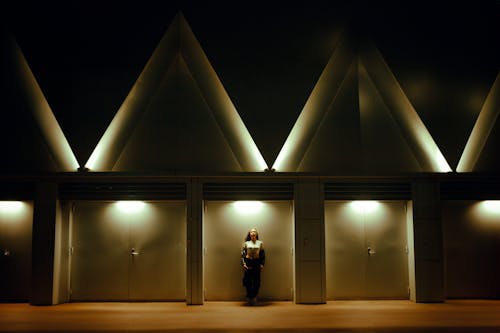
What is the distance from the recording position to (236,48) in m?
12.2

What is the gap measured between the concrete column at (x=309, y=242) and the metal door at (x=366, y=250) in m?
0.69

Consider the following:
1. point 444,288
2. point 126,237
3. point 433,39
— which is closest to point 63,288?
point 126,237

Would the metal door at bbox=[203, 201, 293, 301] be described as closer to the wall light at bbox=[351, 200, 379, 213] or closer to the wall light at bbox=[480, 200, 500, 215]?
the wall light at bbox=[351, 200, 379, 213]

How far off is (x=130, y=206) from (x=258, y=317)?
14.6 ft

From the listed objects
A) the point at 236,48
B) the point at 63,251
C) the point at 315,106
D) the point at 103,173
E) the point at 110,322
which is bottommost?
the point at 110,322

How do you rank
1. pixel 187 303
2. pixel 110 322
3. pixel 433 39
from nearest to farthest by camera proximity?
pixel 110 322 < pixel 187 303 < pixel 433 39

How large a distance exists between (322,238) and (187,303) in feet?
11.4

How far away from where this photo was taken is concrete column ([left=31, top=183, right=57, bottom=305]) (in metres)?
11.6

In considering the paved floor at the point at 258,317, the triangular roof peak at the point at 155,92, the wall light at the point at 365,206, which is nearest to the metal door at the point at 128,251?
the paved floor at the point at 258,317

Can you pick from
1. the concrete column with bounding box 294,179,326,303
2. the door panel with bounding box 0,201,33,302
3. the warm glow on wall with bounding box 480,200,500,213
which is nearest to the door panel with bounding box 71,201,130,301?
the door panel with bounding box 0,201,33,302

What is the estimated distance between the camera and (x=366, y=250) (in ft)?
41.2

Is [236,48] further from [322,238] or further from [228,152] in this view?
[322,238]

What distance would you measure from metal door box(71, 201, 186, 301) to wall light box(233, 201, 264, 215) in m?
1.34

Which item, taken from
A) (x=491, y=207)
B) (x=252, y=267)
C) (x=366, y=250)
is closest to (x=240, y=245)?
(x=252, y=267)
